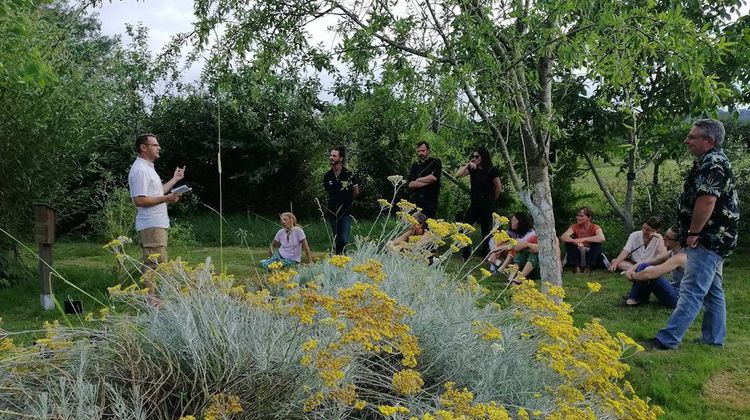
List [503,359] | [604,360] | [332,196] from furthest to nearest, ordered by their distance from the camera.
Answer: [332,196], [503,359], [604,360]

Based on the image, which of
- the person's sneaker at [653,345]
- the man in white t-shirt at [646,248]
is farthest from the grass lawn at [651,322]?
the man in white t-shirt at [646,248]

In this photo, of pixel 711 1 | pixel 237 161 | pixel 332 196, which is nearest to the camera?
pixel 711 1

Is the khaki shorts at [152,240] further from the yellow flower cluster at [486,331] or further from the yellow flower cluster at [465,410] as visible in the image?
the yellow flower cluster at [465,410]

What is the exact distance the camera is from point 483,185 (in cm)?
932

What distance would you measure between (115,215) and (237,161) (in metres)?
4.82

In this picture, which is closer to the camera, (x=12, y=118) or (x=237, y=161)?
(x=12, y=118)

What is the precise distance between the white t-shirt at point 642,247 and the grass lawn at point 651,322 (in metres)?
0.36

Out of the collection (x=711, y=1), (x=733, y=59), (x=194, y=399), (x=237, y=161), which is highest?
(x=711, y=1)

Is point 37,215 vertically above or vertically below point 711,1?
below

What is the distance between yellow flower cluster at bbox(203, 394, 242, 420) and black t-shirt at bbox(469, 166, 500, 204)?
23.5ft

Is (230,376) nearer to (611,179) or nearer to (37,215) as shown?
(37,215)

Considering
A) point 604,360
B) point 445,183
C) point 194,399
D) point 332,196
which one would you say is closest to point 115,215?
point 332,196

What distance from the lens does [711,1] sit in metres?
7.48

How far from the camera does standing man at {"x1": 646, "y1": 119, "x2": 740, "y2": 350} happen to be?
4.77 metres
